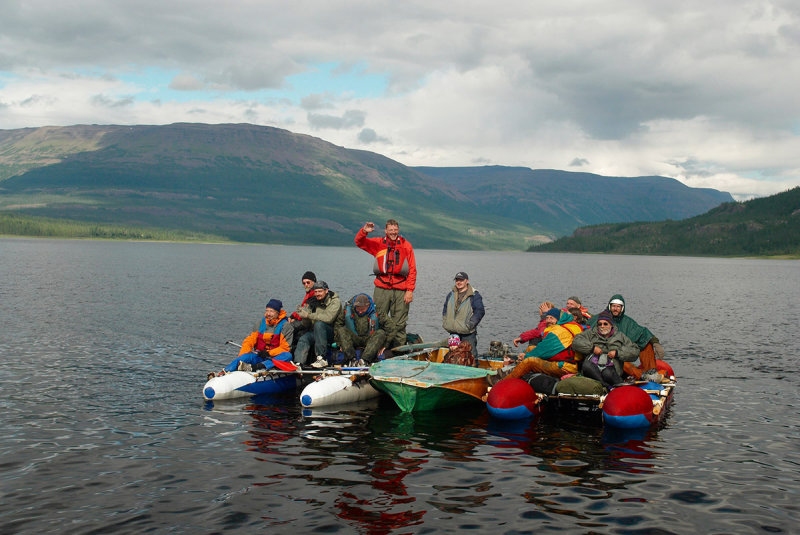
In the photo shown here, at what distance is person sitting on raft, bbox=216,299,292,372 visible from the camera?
66.2 feet

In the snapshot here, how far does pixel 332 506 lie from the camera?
11.1 metres

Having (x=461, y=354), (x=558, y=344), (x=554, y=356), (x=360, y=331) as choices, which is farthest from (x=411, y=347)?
(x=558, y=344)

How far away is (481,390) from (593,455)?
4397mm

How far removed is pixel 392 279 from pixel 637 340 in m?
7.83

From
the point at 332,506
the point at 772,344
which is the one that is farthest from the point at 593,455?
the point at 772,344

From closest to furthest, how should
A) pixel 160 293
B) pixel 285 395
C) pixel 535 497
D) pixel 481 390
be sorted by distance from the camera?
pixel 535 497
pixel 481 390
pixel 285 395
pixel 160 293

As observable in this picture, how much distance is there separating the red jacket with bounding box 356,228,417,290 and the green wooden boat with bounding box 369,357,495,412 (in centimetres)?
304

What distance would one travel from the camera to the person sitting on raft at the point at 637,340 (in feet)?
61.2

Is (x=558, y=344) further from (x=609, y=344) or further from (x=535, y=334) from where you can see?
(x=535, y=334)

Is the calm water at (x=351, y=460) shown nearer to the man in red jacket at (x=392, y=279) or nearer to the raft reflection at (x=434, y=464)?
the raft reflection at (x=434, y=464)

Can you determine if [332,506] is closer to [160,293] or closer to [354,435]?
[354,435]

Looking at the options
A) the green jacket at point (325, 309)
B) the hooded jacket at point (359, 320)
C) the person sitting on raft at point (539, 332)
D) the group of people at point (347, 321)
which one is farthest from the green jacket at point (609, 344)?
the green jacket at point (325, 309)

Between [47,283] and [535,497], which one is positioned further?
[47,283]

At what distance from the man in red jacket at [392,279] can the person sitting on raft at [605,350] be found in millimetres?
5663
